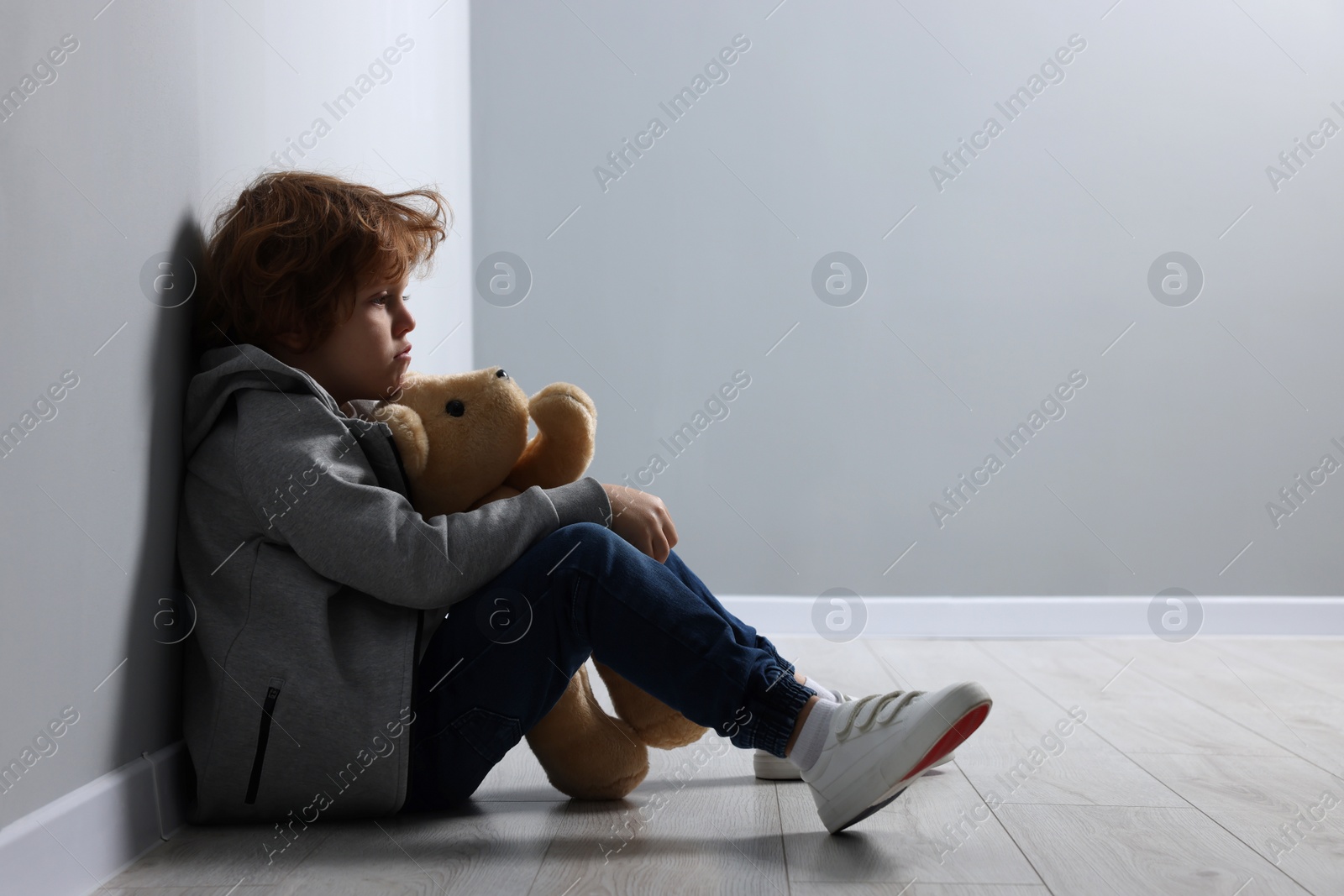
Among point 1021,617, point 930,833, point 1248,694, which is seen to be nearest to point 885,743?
point 930,833

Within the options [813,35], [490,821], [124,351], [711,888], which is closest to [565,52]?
[813,35]

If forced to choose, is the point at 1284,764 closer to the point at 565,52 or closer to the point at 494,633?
the point at 494,633

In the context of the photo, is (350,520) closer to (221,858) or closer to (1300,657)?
(221,858)

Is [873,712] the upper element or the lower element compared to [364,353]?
upper

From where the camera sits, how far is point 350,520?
36.0 inches

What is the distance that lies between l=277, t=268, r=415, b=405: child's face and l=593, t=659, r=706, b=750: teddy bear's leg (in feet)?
1.29

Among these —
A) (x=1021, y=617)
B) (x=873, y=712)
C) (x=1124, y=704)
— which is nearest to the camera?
(x=873, y=712)

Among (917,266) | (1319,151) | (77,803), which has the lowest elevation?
(77,803)

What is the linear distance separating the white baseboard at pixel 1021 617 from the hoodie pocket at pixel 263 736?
1545 mm

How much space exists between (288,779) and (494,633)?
0.23 meters

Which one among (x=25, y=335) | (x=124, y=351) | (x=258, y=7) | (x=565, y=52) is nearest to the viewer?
(x=25, y=335)

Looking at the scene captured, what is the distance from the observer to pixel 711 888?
818mm

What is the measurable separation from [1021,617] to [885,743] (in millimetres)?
1662

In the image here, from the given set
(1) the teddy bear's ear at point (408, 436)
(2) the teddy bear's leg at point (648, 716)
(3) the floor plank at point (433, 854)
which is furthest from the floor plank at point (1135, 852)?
(1) the teddy bear's ear at point (408, 436)
